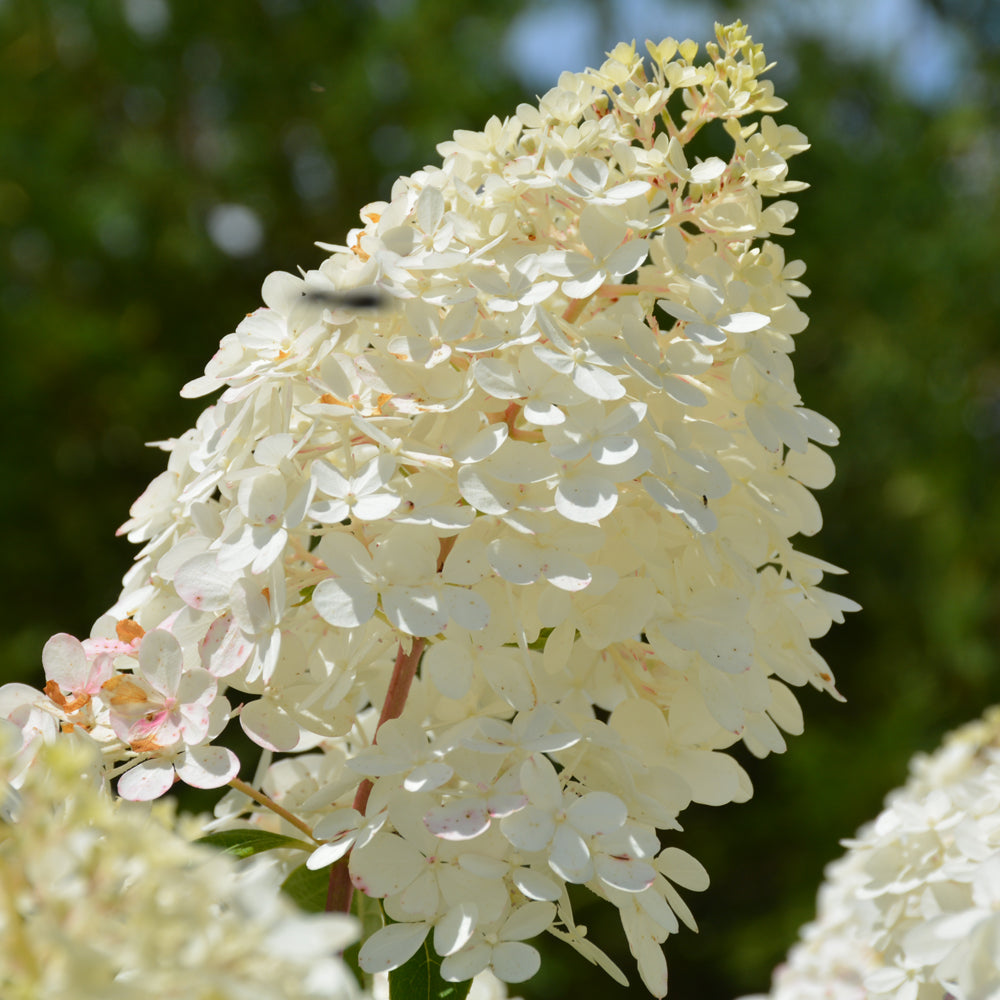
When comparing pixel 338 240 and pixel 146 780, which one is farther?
pixel 338 240

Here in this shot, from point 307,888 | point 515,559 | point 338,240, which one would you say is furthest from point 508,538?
point 338,240

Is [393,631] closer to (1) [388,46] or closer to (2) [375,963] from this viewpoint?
(2) [375,963]

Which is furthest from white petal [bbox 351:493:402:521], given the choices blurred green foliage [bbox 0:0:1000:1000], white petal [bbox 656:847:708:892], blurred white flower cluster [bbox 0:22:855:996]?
blurred green foliage [bbox 0:0:1000:1000]

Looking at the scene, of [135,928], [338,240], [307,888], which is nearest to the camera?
[135,928]

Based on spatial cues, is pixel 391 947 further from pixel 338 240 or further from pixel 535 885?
pixel 338 240

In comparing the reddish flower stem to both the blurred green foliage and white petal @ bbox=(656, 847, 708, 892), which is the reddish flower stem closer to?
white petal @ bbox=(656, 847, 708, 892)

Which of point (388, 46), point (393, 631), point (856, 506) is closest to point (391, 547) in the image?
point (393, 631)

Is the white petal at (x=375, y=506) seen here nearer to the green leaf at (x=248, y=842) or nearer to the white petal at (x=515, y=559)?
the white petal at (x=515, y=559)
